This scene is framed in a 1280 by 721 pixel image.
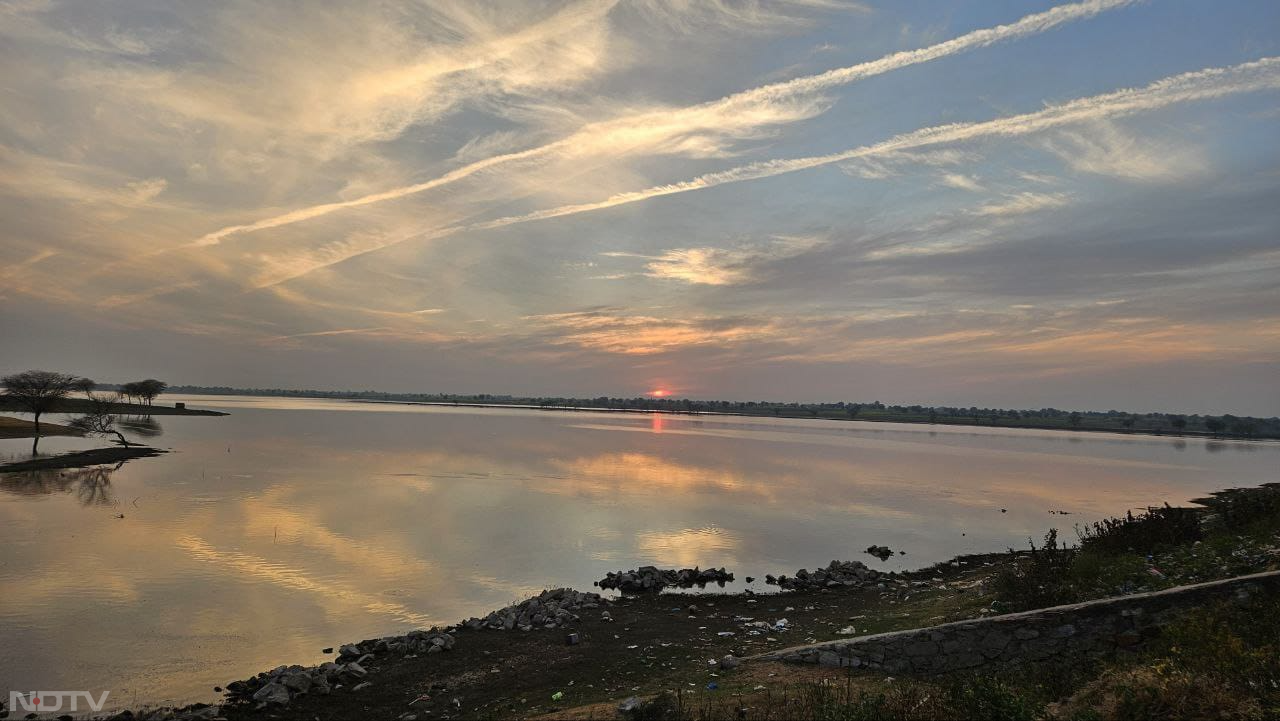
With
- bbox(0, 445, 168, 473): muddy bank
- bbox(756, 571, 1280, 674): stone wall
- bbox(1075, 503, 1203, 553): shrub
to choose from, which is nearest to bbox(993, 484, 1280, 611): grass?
bbox(1075, 503, 1203, 553): shrub

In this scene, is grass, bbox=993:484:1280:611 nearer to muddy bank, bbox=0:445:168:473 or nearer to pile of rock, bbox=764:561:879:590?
pile of rock, bbox=764:561:879:590

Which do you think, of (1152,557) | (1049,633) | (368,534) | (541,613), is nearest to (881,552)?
(1152,557)

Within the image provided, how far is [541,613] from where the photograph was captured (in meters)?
19.0

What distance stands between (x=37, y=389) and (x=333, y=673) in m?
91.0

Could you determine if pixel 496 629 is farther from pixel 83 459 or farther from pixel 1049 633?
pixel 83 459

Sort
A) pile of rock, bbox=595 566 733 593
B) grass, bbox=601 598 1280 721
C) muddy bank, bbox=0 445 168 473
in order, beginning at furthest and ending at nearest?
muddy bank, bbox=0 445 168 473 → pile of rock, bbox=595 566 733 593 → grass, bbox=601 598 1280 721

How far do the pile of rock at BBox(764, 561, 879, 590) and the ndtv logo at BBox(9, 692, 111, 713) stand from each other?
2082 centimetres

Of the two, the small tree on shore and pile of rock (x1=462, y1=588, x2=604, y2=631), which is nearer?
pile of rock (x1=462, y1=588, x2=604, y2=631)

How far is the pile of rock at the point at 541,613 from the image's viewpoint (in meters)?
18.4

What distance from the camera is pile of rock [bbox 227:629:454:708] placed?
13195 millimetres

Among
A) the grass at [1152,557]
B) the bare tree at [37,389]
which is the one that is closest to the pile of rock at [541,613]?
the grass at [1152,557]

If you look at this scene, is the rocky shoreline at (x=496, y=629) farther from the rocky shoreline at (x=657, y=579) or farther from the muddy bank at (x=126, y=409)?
the muddy bank at (x=126, y=409)

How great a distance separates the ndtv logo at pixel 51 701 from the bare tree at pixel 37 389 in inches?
3306

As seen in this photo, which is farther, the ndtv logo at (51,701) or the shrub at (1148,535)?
the shrub at (1148,535)
